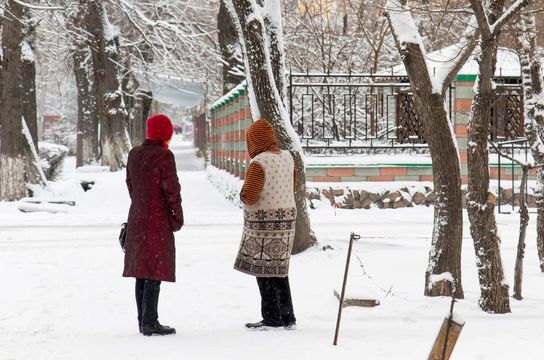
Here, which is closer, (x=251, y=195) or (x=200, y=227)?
(x=251, y=195)

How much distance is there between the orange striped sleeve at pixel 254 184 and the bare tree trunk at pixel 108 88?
21.7m

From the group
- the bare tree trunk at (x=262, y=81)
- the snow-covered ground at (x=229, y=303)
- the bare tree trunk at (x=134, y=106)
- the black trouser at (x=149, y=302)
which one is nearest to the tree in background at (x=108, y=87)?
the bare tree trunk at (x=134, y=106)

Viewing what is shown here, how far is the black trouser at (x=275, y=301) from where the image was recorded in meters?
7.22

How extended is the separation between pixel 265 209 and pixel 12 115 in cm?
1411

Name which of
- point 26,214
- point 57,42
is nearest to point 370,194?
point 26,214

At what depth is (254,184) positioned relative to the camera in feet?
23.1

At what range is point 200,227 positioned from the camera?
15297mm

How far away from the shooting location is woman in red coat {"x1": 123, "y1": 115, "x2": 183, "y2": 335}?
702 centimetres

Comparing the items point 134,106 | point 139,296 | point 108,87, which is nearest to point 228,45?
point 108,87

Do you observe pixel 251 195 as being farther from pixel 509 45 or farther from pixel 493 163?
pixel 493 163

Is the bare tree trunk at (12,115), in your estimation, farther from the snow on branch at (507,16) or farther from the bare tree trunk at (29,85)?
the snow on branch at (507,16)

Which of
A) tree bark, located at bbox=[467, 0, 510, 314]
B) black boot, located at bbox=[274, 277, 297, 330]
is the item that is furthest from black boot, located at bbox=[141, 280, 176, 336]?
tree bark, located at bbox=[467, 0, 510, 314]

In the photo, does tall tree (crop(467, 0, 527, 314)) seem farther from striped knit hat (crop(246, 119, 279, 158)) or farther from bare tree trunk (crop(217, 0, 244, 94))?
bare tree trunk (crop(217, 0, 244, 94))

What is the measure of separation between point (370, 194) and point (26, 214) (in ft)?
21.6
